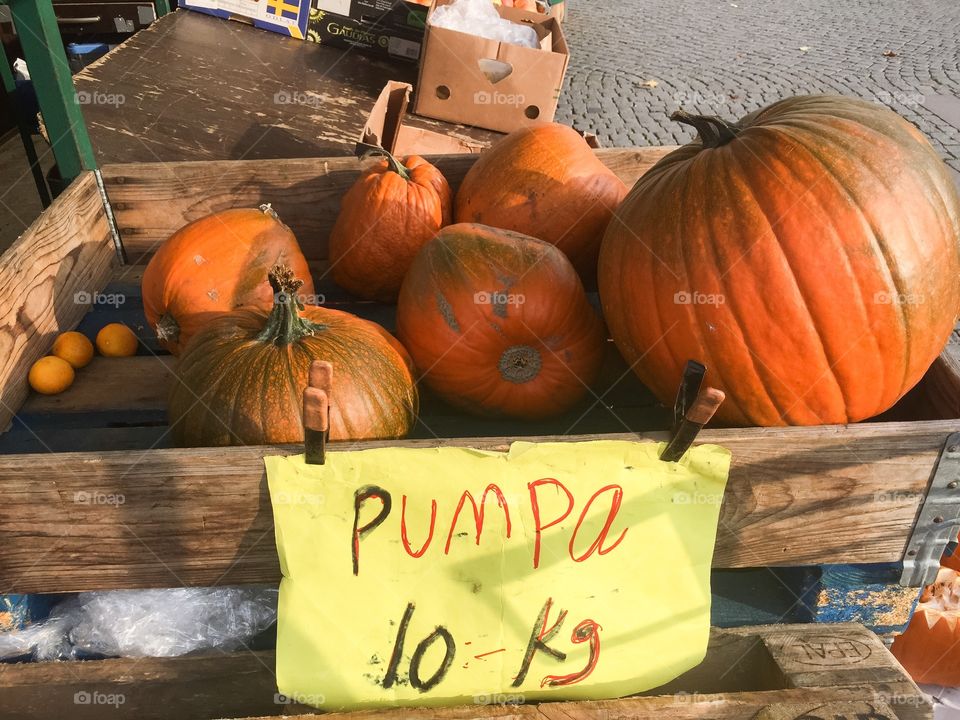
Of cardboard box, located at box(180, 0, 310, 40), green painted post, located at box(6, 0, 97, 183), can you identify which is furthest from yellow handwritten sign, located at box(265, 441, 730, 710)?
cardboard box, located at box(180, 0, 310, 40)

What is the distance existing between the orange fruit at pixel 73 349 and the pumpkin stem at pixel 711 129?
1572 millimetres

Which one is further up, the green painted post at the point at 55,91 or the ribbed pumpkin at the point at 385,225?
the green painted post at the point at 55,91

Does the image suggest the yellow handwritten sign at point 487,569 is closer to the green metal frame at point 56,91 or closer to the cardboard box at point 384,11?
the green metal frame at point 56,91

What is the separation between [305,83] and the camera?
13.2ft

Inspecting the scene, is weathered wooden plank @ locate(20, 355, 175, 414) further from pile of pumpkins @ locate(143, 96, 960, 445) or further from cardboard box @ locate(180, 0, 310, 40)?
cardboard box @ locate(180, 0, 310, 40)

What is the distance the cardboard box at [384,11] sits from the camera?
4203mm

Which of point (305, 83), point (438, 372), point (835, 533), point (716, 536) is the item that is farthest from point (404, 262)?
point (305, 83)

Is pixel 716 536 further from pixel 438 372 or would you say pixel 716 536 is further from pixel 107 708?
pixel 107 708

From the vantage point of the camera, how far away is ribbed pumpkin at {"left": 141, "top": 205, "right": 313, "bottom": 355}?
1.81 meters

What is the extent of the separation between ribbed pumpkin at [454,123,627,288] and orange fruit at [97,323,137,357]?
39.0 inches

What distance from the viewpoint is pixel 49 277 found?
6.28 ft

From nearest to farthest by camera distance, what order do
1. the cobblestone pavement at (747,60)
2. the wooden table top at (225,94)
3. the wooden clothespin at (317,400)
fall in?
the wooden clothespin at (317,400) < the wooden table top at (225,94) < the cobblestone pavement at (747,60)

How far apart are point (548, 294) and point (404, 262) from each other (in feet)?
2.03

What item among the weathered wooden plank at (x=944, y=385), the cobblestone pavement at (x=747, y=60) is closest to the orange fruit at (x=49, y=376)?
the weathered wooden plank at (x=944, y=385)
